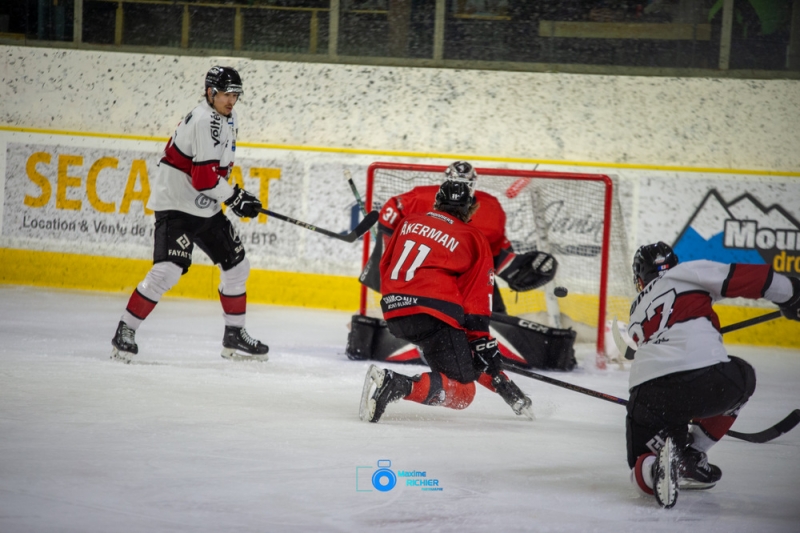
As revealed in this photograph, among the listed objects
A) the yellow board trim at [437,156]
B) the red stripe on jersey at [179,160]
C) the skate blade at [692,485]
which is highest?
the yellow board trim at [437,156]

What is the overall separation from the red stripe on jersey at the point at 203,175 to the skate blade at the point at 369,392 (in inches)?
49.1

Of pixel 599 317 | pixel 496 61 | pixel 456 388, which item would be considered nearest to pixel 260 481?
pixel 456 388

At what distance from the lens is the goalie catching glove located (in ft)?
13.1

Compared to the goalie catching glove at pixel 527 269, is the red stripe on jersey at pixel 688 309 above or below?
above

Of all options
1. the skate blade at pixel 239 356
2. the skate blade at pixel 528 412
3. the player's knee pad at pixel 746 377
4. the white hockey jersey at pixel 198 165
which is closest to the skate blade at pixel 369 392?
the skate blade at pixel 528 412

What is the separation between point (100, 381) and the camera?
350 cm

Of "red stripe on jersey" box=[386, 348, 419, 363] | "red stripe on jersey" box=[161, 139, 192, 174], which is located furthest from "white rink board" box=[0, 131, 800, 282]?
"red stripe on jersey" box=[161, 139, 192, 174]

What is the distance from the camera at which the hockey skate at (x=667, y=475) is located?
218 cm

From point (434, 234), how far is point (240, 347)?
1.52m

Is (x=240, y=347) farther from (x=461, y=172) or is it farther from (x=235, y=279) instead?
(x=461, y=172)

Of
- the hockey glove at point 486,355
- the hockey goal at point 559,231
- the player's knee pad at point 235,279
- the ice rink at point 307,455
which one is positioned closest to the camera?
the ice rink at point 307,455

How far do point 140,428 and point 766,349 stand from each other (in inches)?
143

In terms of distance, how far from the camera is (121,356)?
12.8 ft

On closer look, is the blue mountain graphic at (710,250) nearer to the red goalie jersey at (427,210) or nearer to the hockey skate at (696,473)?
the red goalie jersey at (427,210)
